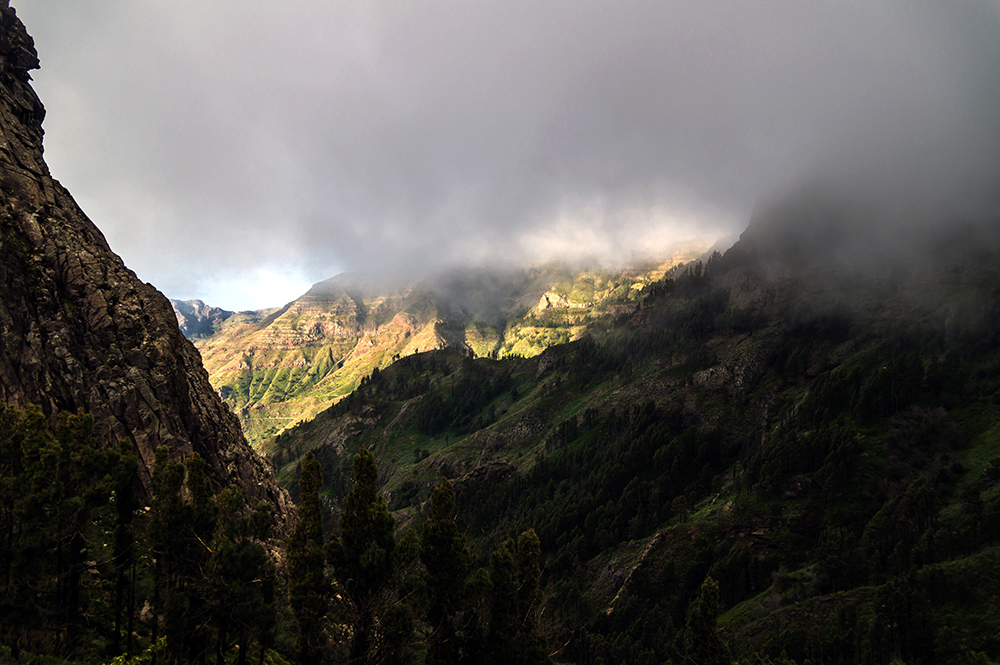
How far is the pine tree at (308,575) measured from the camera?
32406 mm

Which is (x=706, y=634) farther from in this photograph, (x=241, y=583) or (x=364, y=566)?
(x=241, y=583)

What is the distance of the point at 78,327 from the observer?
72.2 m

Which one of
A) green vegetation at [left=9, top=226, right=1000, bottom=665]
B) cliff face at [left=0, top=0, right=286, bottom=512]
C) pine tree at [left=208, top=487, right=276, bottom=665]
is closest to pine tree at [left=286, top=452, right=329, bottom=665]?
green vegetation at [left=9, top=226, right=1000, bottom=665]

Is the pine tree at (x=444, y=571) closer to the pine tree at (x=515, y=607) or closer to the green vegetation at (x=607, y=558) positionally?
the green vegetation at (x=607, y=558)

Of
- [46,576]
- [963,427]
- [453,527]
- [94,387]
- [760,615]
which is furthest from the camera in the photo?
[963,427]

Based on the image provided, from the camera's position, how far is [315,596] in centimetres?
3250

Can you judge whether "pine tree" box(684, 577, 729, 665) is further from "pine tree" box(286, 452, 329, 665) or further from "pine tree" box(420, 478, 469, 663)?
"pine tree" box(286, 452, 329, 665)

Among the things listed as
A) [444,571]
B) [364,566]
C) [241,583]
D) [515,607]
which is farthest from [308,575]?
[515,607]

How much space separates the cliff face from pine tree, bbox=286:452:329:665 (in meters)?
53.5

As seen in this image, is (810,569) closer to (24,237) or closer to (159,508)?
(159,508)

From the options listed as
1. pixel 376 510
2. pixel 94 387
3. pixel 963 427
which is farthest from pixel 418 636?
pixel 963 427

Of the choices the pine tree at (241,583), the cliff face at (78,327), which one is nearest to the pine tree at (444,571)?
the pine tree at (241,583)

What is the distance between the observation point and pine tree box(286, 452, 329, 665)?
32406mm

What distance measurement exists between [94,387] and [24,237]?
2803cm
